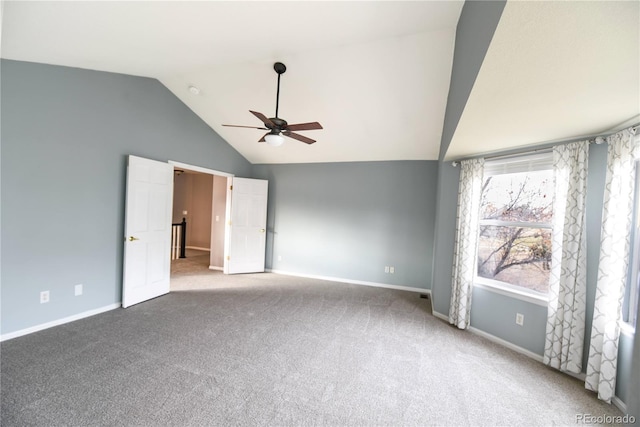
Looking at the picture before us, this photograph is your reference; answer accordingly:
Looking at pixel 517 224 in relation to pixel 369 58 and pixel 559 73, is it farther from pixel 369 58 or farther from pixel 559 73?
pixel 369 58

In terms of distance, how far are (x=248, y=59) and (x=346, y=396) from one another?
3613 millimetres

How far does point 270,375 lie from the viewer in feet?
7.06

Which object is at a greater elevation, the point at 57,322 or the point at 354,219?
the point at 354,219

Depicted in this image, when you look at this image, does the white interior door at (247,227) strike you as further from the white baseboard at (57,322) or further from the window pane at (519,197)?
the window pane at (519,197)

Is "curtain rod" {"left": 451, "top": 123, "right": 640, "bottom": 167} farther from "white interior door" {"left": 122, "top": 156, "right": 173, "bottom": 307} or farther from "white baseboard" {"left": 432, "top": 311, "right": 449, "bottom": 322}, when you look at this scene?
"white interior door" {"left": 122, "top": 156, "right": 173, "bottom": 307}

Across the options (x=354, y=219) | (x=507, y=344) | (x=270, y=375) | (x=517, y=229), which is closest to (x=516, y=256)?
(x=517, y=229)

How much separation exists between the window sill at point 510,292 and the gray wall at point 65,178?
15.9 ft

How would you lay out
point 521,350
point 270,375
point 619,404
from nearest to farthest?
point 619,404, point 270,375, point 521,350

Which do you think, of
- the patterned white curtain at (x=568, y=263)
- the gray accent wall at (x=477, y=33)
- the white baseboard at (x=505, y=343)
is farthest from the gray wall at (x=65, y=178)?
the patterned white curtain at (x=568, y=263)

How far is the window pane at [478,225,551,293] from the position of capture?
273 centimetres

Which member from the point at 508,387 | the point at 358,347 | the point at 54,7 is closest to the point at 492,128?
the point at 508,387

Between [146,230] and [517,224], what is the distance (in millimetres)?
4950

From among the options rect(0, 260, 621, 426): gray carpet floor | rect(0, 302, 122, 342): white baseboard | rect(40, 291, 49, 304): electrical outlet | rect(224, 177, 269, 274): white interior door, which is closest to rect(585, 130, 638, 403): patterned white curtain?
rect(0, 260, 621, 426): gray carpet floor

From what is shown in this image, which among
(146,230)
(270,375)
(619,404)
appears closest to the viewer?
(619,404)
